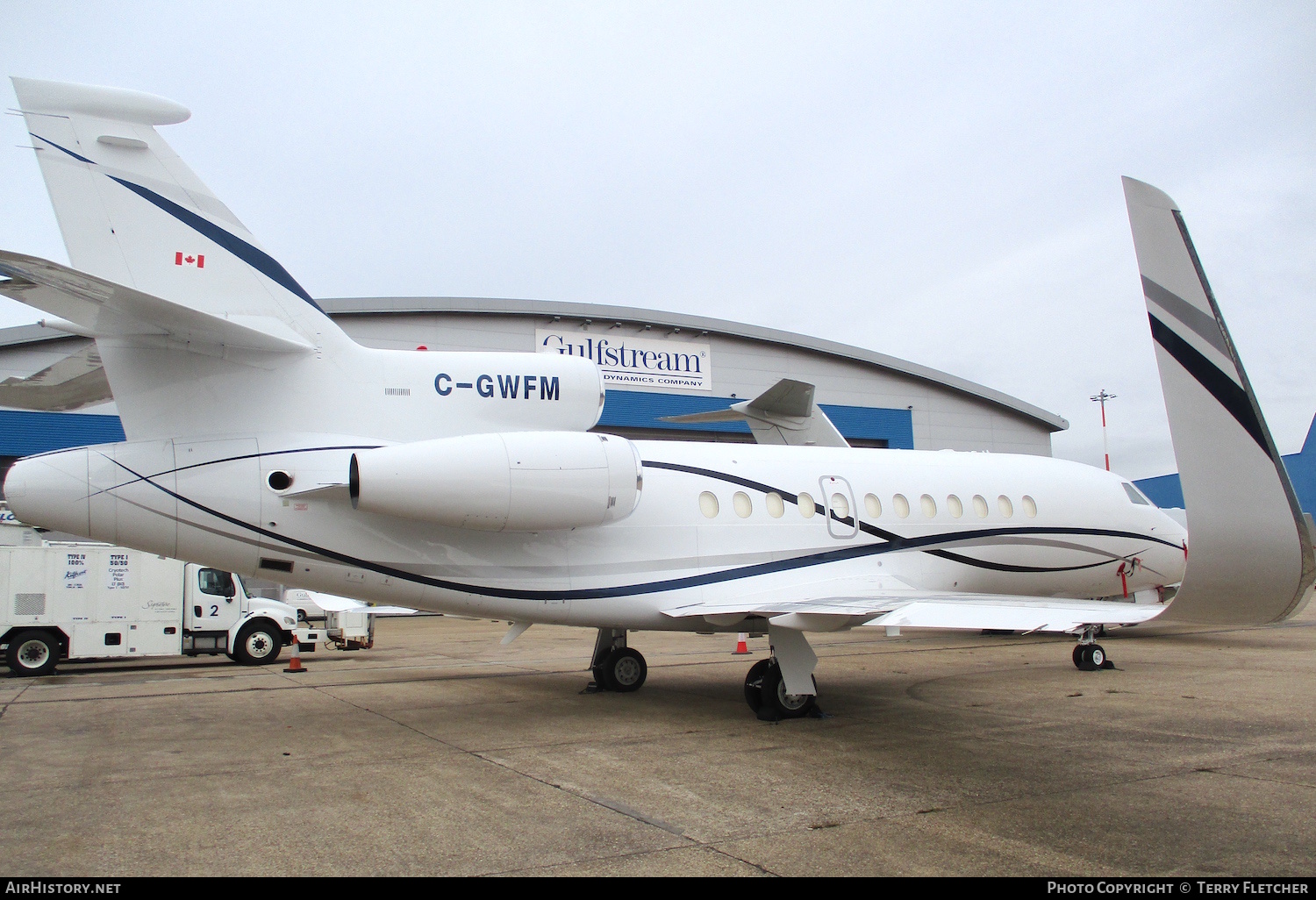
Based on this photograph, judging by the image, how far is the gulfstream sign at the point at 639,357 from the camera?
30.5 metres

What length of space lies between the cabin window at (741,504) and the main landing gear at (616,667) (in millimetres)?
2571

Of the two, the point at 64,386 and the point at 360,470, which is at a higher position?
the point at 64,386

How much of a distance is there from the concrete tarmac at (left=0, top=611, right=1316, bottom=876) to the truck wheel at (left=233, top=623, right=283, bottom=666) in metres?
4.16

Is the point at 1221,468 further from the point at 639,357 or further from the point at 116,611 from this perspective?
the point at 639,357

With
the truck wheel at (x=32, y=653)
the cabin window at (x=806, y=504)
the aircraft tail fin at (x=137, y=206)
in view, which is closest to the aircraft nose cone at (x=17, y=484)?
the aircraft tail fin at (x=137, y=206)

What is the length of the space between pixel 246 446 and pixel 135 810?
3.01m

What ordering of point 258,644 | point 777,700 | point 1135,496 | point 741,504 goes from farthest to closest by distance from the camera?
point 258,644 → point 1135,496 → point 741,504 → point 777,700

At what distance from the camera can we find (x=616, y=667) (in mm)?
10477

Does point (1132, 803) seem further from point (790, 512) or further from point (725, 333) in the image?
point (725, 333)

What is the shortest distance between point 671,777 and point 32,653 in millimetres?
13260

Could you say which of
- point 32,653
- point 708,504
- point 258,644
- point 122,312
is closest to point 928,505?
point 708,504

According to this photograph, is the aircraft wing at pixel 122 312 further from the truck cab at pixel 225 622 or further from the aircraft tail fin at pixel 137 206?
the truck cab at pixel 225 622

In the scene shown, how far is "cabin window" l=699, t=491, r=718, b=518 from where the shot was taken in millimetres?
8695

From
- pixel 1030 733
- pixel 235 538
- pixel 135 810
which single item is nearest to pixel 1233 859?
pixel 1030 733
